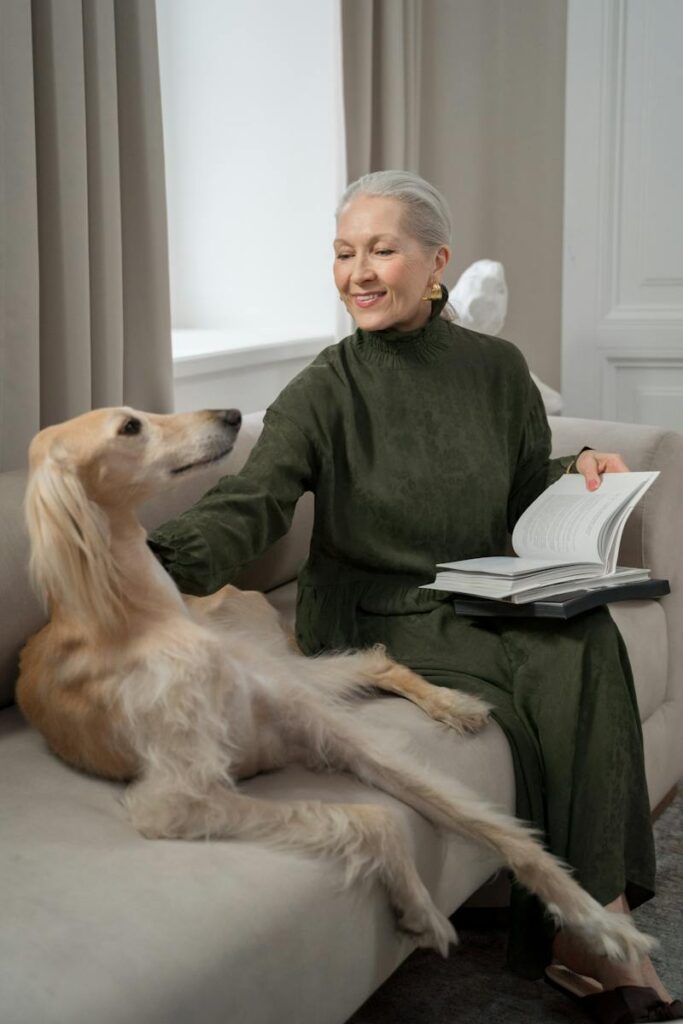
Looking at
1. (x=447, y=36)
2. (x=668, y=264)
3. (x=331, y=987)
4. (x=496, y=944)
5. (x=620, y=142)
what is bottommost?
(x=496, y=944)

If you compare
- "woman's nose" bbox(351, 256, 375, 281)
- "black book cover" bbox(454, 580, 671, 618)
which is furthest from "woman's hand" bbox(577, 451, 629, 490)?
"woman's nose" bbox(351, 256, 375, 281)

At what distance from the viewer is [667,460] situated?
239cm

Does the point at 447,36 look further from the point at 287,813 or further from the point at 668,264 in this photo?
the point at 287,813

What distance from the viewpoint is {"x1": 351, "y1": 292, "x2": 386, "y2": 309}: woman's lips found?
1.96 m

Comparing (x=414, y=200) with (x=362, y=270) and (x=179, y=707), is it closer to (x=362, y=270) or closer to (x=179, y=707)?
(x=362, y=270)

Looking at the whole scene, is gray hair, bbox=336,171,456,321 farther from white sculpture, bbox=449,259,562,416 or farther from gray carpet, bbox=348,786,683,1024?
white sculpture, bbox=449,259,562,416

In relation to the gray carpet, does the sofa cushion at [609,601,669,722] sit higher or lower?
higher

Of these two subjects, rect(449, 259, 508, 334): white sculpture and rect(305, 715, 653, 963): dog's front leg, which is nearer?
rect(305, 715, 653, 963): dog's front leg

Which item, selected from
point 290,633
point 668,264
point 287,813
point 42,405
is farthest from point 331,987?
point 668,264

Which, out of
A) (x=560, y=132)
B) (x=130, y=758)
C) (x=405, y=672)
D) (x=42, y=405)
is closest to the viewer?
(x=130, y=758)

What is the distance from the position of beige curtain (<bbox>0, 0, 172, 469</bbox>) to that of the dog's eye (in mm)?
787

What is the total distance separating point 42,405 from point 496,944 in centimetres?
132

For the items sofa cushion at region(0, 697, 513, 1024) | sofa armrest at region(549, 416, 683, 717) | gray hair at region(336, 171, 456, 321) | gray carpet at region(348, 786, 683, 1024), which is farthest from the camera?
sofa armrest at region(549, 416, 683, 717)

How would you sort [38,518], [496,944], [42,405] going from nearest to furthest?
[38,518], [496,944], [42,405]
